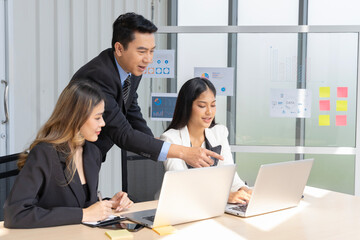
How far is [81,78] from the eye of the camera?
2.30 m

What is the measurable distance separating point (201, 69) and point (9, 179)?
6.98 feet

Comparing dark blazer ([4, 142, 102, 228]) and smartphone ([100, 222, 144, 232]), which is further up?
dark blazer ([4, 142, 102, 228])

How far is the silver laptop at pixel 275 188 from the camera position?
176cm

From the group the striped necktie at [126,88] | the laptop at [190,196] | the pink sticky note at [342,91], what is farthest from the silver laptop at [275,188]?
the pink sticky note at [342,91]

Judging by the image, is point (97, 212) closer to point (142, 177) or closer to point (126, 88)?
point (142, 177)

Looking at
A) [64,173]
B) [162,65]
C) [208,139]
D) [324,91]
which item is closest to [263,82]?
[324,91]

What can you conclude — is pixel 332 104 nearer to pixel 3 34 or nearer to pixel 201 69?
pixel 201 69

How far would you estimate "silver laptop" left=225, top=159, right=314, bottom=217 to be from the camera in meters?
1.76

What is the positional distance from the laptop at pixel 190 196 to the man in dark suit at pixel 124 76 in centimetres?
37

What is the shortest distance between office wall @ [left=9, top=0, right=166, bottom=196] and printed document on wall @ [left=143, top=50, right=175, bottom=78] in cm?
10

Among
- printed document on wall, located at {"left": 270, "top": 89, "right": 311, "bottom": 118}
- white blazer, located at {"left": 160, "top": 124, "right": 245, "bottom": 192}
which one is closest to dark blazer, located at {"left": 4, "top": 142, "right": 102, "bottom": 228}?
white blazer, located at {"left": 160, "top": 124, "right": 245, "bottom": 192}

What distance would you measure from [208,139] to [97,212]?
999 millimetres

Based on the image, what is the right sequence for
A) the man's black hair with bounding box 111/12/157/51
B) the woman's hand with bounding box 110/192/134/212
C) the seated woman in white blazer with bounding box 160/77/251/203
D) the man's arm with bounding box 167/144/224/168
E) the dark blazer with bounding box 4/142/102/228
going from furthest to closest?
1. the seated woman in white blazer with bounding box 160/77/251/203
2. the man's black hair with bounding box 111/12/157/51
3. the man's arm with bounding box 167/144/224/168
4. the woman's hand with bounding box 110/192/134/212
5. the dark blazer with bounding box 4/142/102/228

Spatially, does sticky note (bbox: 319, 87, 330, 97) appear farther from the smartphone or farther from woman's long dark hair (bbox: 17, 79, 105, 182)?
the smartphone
